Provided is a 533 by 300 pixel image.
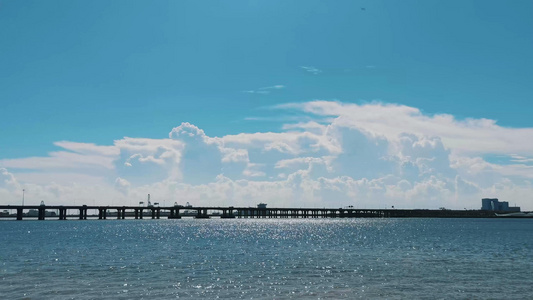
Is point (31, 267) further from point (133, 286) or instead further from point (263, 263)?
point (263, 263)

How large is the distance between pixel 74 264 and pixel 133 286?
19121 mm

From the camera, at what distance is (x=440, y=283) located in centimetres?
4138

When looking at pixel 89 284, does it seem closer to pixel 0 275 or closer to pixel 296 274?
pixel 0 275

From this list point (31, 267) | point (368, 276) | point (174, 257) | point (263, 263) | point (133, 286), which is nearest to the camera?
point (133, 286)

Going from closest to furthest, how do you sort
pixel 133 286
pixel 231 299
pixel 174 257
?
pixel 231 299 < pixel 133 286 < pixel 174 257

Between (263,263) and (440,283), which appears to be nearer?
(440,283)

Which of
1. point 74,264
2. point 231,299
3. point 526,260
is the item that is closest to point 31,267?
point 74,264

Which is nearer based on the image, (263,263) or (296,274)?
(296,274)

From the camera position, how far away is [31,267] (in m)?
52.5

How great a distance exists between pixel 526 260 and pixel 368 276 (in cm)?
2800

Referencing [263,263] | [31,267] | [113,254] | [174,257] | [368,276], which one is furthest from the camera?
[113,254]

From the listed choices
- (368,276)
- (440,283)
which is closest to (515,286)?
(440,283)

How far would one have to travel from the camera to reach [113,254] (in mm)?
68062

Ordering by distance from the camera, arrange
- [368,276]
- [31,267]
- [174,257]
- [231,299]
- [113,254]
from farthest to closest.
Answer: [113,254]
[174,257]
[31,267]
[368,276]
[231,299]
